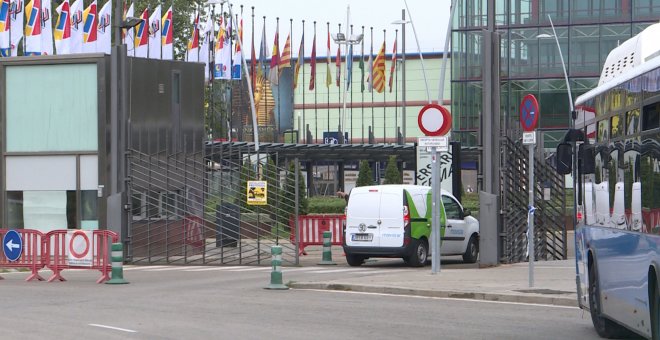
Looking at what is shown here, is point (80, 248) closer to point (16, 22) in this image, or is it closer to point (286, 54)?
point (16, 22)

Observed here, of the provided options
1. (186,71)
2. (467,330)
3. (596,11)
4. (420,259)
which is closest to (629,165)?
(467,330)

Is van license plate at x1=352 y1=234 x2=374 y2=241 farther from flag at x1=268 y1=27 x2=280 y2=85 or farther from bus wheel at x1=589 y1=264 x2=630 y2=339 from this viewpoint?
flag at x1=268 y1=27 x2=280 y2=85

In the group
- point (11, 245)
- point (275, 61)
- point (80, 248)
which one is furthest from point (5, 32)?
point (80, 248)

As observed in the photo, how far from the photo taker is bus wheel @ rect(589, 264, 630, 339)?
13.2 metres

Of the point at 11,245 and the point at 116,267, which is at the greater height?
the point at 11,245

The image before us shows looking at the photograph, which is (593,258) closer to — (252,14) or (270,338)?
(270,338)

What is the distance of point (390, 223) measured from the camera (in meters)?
27.7

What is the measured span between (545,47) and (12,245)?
201 feet

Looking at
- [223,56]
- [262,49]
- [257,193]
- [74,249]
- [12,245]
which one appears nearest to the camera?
[74,249]

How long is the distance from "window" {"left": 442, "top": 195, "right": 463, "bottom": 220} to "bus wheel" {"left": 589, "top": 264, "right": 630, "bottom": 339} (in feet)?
50.6

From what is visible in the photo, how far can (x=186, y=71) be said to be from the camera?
34062 millimetres

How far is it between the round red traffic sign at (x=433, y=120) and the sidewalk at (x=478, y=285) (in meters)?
2.65

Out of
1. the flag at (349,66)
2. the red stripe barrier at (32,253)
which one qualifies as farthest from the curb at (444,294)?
the flag at (349,66)

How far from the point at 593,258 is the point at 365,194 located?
1508cm
